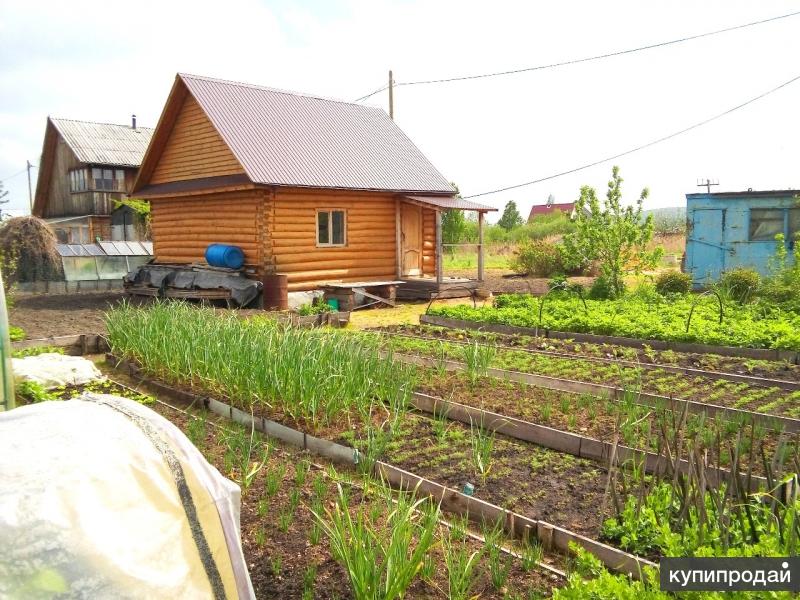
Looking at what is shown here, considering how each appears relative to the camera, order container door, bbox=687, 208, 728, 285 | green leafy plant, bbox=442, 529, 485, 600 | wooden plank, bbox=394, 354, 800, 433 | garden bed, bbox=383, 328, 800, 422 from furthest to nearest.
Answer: container door, bbox=687, 208, 728, 285
garden bed, bbox=383, 328, 800, 422
wooden plank, bbox=394, 354, 800, 433
green leafy plant, bbox=442, 529, 485, 600

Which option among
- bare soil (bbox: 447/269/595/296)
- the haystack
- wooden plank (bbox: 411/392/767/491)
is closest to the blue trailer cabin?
bare soil (bbox: 447/269/595/296)

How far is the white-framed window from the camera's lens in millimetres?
15781

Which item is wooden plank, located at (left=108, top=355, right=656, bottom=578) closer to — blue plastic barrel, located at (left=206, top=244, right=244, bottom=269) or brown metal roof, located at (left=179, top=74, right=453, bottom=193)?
brown metal roof, located at (left=179, top=74, right=453, bottom=193)

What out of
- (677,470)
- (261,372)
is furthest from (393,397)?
(677,470)

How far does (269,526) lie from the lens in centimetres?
369

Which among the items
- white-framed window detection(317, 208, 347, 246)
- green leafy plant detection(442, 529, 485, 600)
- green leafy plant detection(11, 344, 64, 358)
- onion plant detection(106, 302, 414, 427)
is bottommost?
green leafy plant detection(442, 529, 485, 600)

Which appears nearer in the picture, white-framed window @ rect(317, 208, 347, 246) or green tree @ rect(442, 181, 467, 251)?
white-framed window @ rect(317, 208, 347, 246)

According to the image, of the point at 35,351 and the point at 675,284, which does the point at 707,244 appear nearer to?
the point at 675,284

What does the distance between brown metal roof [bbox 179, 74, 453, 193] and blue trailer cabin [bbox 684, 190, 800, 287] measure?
263 inches

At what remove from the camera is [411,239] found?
17781 mm

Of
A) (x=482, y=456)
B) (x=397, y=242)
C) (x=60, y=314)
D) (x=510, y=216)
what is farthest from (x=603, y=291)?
(x=510, y=216)

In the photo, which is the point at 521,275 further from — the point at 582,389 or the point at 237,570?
the point at 237,570

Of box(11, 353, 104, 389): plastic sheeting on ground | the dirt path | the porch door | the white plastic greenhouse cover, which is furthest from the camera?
the porch door

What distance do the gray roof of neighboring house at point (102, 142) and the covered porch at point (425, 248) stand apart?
16.7 m
